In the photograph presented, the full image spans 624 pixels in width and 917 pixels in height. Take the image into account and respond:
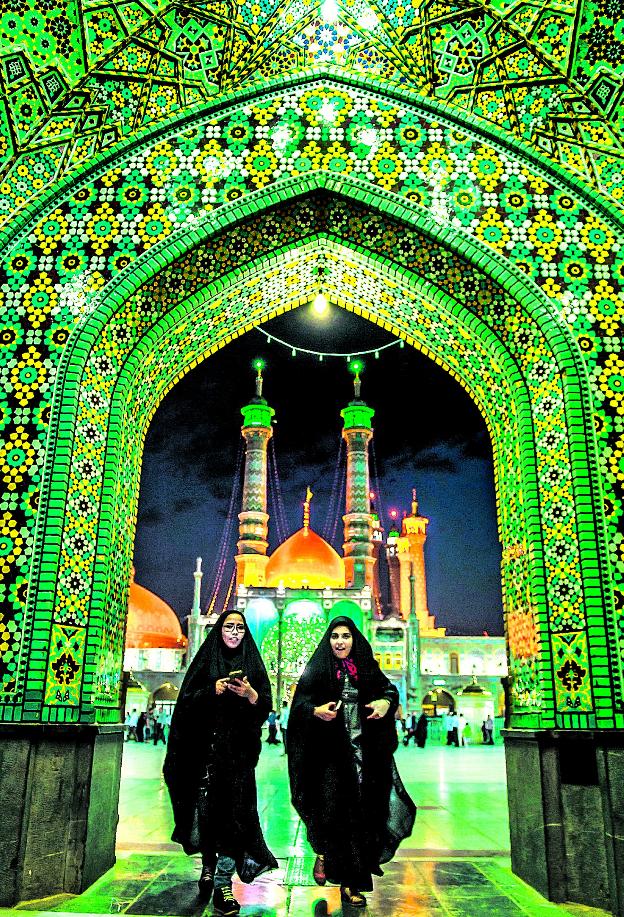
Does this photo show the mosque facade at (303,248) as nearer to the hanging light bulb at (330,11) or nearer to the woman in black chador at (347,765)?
the hanging light bulb at (330,11)

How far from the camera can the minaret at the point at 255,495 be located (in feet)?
107

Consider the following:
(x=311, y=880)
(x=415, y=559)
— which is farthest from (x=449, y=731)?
(x=415, y=559)

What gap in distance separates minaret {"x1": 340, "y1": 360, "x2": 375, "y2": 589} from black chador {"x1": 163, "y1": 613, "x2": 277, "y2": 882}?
28872mm

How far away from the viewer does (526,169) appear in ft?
15.2

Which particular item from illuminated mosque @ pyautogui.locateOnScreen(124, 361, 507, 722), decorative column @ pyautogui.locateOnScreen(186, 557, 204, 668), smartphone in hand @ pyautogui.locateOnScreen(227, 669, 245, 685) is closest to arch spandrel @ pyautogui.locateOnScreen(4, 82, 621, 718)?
smartphone in hand @ pyautogui.locateOnScreen(227, 669, 245, 685)

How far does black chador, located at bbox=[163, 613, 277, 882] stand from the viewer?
11.9 feet

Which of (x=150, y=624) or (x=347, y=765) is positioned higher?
(x=150, y=624)

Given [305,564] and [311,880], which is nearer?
[311,880]

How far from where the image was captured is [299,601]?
3192cm

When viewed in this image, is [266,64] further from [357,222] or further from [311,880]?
[311,880]

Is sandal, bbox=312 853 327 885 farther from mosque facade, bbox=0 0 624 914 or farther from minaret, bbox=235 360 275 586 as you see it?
minaret, bbox=235 360 275 586

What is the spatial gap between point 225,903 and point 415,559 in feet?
139

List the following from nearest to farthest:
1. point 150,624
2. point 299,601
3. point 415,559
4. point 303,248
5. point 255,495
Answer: point 303,248 → point 299,601 → point 255,495 → point 150,624 → point 415,559

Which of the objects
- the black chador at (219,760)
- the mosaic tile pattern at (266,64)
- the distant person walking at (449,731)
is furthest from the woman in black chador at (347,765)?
the distant person walking at (449,731)
